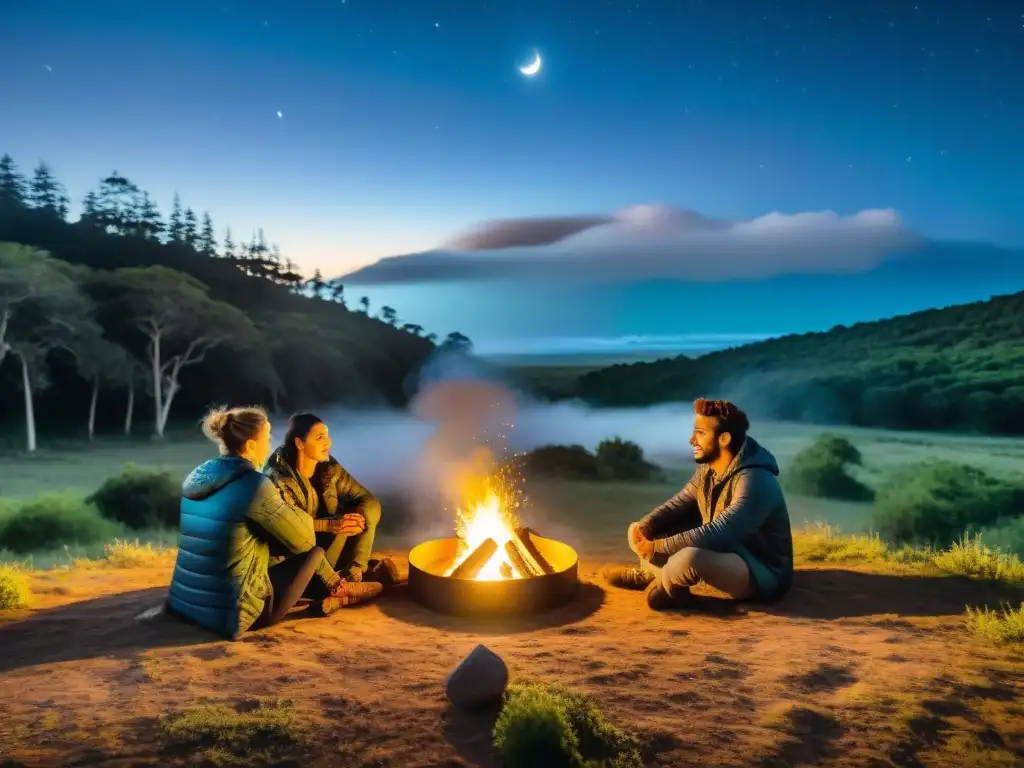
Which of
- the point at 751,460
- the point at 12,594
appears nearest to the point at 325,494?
the point at 12,594

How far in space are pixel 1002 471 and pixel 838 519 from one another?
9.65ft

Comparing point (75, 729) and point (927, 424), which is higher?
point (927, 424)

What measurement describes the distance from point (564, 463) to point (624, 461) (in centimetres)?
120

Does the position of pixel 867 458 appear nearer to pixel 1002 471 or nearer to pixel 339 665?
pixel 1002 471

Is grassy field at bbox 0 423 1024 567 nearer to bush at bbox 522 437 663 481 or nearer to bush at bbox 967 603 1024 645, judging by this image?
bush at bbox 522 437 663 481

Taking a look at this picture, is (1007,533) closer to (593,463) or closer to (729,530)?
(593,463)

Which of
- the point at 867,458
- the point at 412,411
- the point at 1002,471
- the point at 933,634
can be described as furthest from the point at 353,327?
the point at 933,634

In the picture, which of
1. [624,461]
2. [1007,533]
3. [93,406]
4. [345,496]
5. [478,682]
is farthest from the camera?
[624,461]

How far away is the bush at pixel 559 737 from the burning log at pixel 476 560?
2.42m

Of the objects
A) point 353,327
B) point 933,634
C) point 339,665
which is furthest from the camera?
point 353,327

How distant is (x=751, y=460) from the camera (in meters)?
5.84

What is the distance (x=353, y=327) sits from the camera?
63.3 feet

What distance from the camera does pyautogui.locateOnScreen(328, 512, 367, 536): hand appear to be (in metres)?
5.89

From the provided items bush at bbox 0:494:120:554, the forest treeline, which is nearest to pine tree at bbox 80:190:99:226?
the forest treeline
